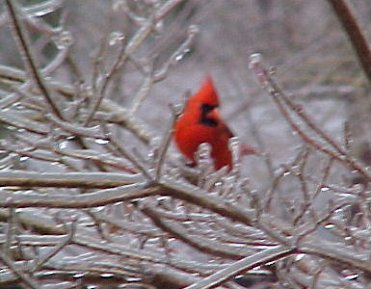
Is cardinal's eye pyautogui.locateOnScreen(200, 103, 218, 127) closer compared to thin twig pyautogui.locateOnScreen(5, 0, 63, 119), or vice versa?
thin twig pyautogui.locateOnScreen(5, 0, 63, 119)

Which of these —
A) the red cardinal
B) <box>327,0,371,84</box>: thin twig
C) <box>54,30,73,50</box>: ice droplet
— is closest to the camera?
<box>327,0,371,84</box>: thin twig

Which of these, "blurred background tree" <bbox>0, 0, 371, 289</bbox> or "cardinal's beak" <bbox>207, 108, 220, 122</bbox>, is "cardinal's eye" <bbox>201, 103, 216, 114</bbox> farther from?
"blurred background tree" <bbox>0, 0, 371, 289</bbox>

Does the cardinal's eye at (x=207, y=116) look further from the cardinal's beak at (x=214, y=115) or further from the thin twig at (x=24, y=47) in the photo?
the thin twig at (x=24, y=47)

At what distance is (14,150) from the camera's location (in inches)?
81.7

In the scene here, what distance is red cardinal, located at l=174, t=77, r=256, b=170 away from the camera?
504 centimetres

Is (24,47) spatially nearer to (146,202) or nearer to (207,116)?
(146,202)

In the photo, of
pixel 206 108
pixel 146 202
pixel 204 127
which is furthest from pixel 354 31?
pixel 204 127

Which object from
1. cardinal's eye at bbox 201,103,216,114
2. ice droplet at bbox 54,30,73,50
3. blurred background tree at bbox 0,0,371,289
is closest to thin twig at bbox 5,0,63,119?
blurred background tree at bbox 0,0,371,289

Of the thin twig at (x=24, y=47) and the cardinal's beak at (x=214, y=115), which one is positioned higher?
the cardinal's beak at (x=214, y=115)

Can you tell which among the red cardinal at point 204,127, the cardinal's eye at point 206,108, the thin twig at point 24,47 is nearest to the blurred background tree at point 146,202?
the thin twig at point 24,47

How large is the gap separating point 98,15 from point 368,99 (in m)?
2.40

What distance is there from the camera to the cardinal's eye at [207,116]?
17.3ft

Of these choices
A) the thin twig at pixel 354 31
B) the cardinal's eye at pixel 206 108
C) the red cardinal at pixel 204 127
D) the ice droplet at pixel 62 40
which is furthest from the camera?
the cardinal's eye at pixel 206 108

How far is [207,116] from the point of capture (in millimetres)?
5355
